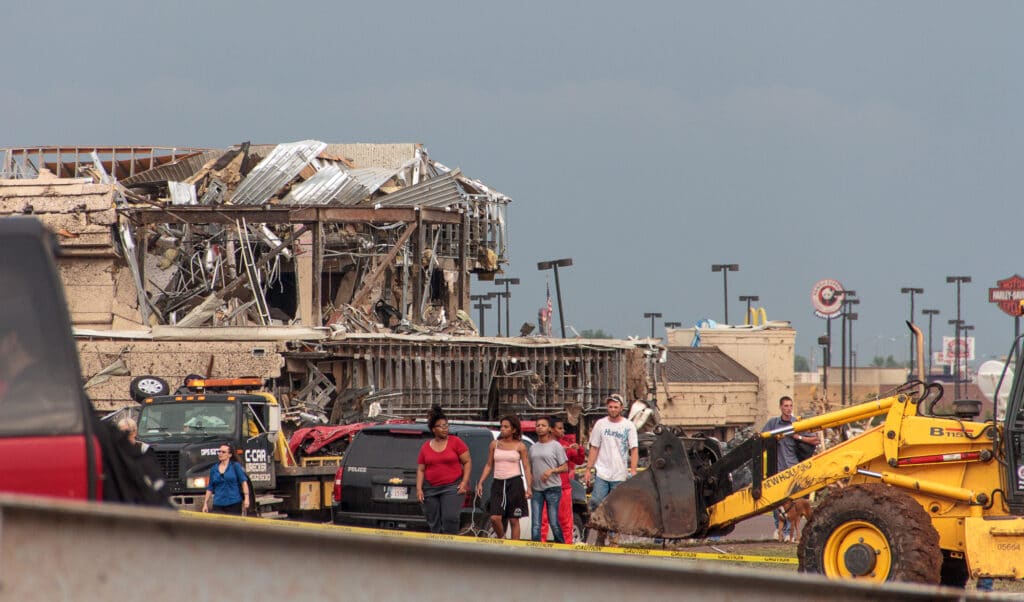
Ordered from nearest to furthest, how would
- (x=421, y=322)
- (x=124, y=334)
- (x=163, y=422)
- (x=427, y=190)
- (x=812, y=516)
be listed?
(x=812, y=516) < (x=163, y=422) < (x=124, y=334) < (x=421, y=322) < (x=427, y=190)

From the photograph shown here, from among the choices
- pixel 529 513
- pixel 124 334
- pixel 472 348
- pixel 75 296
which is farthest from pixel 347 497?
pixel 75 296

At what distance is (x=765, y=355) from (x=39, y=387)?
2429 inches

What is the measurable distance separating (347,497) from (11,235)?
40.8 ft

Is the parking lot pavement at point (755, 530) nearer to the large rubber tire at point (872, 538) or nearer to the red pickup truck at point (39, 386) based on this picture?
the large rubber tire at point (872, 538)

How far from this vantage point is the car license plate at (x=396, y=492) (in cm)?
1712

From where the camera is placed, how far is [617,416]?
685 inches

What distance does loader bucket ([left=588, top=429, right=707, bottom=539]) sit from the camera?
45.2ft

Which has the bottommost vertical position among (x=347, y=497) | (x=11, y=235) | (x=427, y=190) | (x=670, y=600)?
(x=347, y=497)

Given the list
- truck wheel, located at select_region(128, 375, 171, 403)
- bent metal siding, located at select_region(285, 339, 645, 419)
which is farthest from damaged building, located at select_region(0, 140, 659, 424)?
truck wheel, located at select_region(128, 375, 171, 403)

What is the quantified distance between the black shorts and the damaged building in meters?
18.1

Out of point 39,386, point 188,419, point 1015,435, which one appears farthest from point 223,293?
point 39,386

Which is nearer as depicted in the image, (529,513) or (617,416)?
(529,513)

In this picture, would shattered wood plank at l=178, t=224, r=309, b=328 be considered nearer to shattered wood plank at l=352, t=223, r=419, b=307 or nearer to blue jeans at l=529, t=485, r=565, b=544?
shattered wood plank at l=352, t=223, r=419, b=307

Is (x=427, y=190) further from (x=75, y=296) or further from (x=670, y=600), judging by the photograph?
(x=670, y=600)
